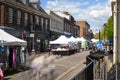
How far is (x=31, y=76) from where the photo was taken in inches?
514

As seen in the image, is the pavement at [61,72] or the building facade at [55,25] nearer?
the pavement at [61,72]

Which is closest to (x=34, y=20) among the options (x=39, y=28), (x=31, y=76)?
(x=39, y=28)

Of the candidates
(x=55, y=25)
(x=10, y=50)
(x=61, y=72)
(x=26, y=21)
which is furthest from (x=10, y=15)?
(x=55, y=25)

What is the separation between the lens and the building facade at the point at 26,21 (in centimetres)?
3834

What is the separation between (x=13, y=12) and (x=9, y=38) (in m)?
22.2

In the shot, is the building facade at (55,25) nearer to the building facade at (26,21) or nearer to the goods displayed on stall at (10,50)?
the building facade at (26,21)

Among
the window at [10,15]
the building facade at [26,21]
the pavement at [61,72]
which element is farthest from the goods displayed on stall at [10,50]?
the window at [10,15]

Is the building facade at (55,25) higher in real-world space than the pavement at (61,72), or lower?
higher

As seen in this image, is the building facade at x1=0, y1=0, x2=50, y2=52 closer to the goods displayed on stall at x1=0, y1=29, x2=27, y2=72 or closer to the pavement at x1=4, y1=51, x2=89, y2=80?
the pavement at x1=4, y1=51, x2=89, y2=80

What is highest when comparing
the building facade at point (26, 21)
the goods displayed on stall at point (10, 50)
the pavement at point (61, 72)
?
the building facade at point (26, 21)

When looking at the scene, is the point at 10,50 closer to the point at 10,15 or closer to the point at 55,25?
the point at 10,15

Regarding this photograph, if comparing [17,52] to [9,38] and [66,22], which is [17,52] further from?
[66,22]

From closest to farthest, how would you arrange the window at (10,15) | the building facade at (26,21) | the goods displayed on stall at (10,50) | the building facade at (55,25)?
the goods displayed on stall at (10,50) → the building facade at (26,21) → the window at (10,15) → the building facade at (55,25)

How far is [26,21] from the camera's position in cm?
4694
